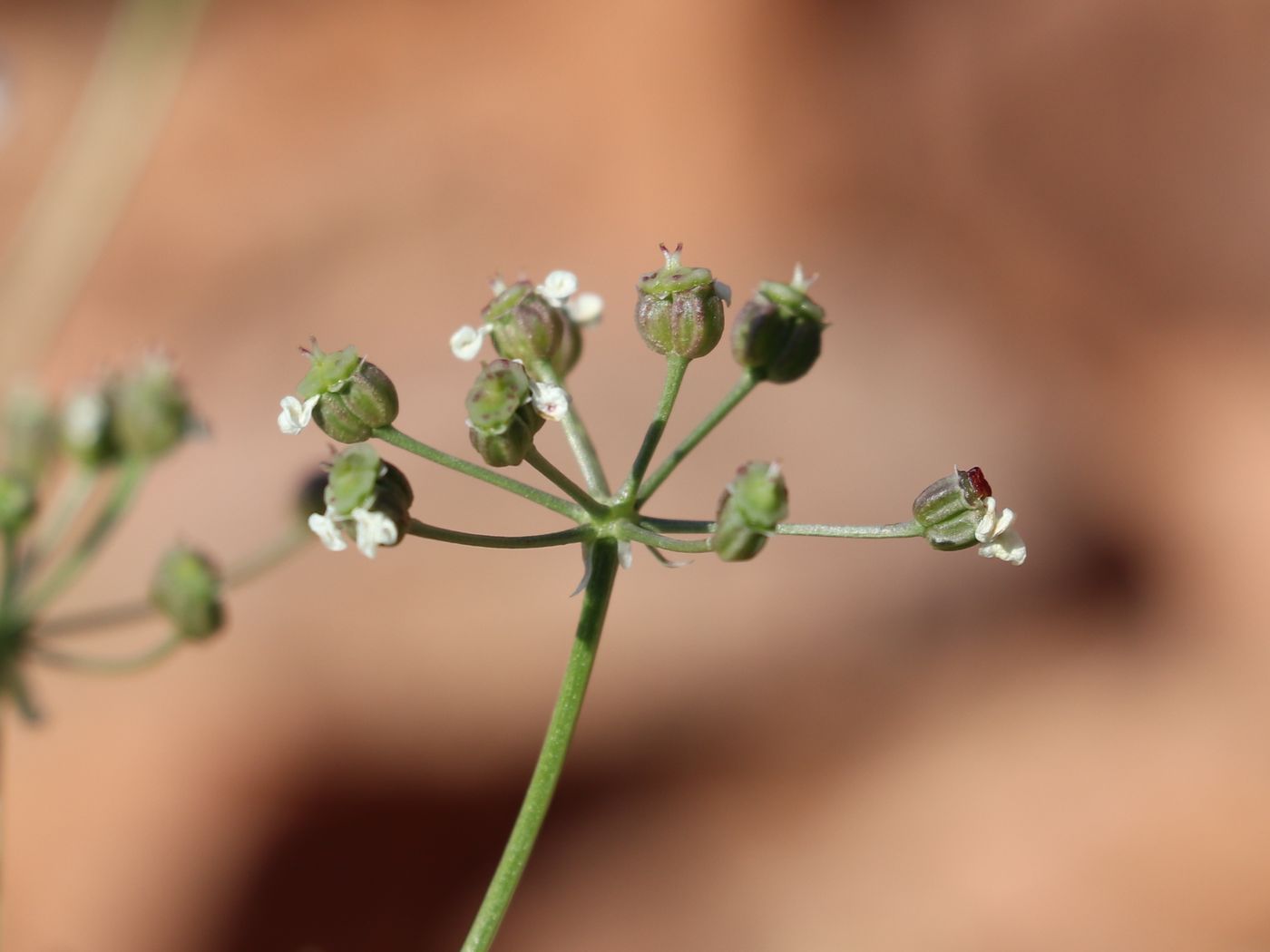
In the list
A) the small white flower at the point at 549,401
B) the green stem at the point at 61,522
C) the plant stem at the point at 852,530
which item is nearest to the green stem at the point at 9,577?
the green stem at the point at 61,522

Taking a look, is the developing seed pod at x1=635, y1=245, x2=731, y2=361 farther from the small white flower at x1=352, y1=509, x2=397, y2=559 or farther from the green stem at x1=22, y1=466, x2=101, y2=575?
the green stem at x1=22, y1=466, x2=101, y2=575

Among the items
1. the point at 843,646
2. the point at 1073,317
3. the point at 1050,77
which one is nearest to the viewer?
the point at 843,646

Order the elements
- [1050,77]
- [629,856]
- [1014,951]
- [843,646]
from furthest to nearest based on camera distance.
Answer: [1050,77]
[843,646]
[629,856]
[1014,951]

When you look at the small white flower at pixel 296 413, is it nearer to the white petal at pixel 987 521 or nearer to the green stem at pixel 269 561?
the green stem at pixel 269 561

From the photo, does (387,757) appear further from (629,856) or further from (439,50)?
(439,50)

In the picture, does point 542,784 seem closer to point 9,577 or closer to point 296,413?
point 296,413

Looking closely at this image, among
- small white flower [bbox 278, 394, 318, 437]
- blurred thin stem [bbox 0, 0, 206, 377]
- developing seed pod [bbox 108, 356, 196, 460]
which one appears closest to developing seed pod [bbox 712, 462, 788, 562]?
small white flower [bbox 278, 394, 318, 437]

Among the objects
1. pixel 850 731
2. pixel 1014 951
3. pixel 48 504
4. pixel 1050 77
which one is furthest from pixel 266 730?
pixel 1050 77
